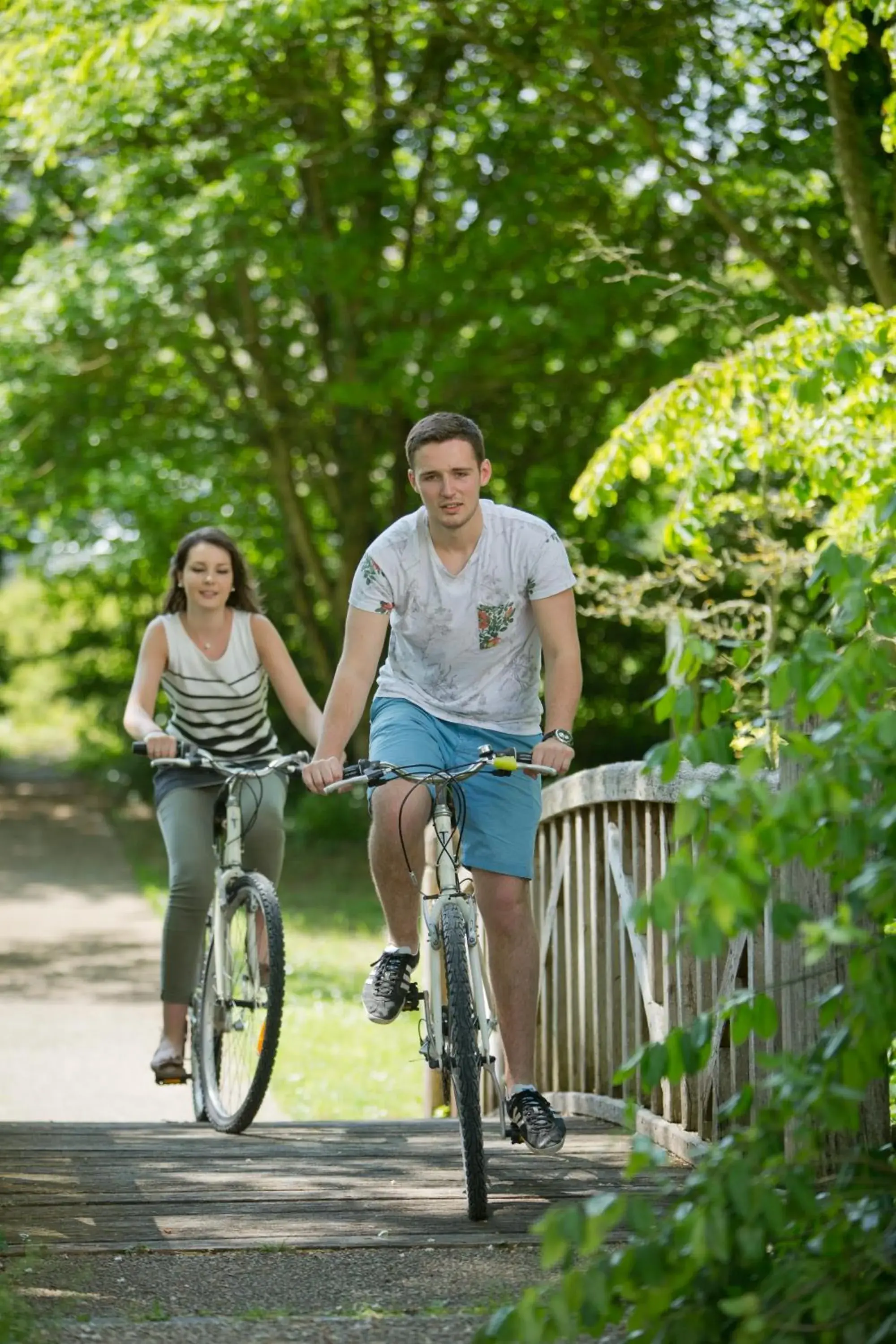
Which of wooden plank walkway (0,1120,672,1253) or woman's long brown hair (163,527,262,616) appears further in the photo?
woman's long brown hair (163,527,262,616)

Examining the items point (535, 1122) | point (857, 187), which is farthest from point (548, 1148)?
point (857, 187)

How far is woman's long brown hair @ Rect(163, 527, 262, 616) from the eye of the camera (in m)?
5.83

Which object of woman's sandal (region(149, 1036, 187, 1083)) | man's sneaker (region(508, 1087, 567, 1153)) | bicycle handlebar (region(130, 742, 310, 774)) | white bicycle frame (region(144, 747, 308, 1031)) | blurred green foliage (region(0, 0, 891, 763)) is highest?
blurred green foliage (region(0, 0, 891, 763))

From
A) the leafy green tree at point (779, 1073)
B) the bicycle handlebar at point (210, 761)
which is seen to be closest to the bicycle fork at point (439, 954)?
the bicycle handlebar at point (210, 761)

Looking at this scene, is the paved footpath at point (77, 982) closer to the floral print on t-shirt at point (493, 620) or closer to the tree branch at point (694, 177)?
the floral print on t-shirt at point (493, 620)

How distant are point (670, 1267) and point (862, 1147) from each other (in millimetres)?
567

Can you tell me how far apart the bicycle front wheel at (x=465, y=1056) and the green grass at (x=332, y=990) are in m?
0.54

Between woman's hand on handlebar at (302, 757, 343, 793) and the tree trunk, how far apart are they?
46.6 inches

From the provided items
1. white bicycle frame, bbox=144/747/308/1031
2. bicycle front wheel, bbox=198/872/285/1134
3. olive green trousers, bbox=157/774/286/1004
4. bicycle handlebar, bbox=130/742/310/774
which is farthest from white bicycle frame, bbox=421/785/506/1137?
olive green trousers, bbox=157/774/286/1004

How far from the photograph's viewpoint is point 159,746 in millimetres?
5434

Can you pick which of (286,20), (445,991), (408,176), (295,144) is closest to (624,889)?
(445,991)

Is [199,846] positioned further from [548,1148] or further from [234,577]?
[548,1148]

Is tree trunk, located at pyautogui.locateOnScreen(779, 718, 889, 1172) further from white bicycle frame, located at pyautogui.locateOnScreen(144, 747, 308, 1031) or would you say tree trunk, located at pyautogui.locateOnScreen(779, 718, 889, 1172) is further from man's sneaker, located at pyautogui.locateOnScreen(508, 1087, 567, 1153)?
white bicycle frame, located at pyautogui.locateOnScreen(144, 747, 308, 1031)

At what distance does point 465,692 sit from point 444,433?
687 millimetres
